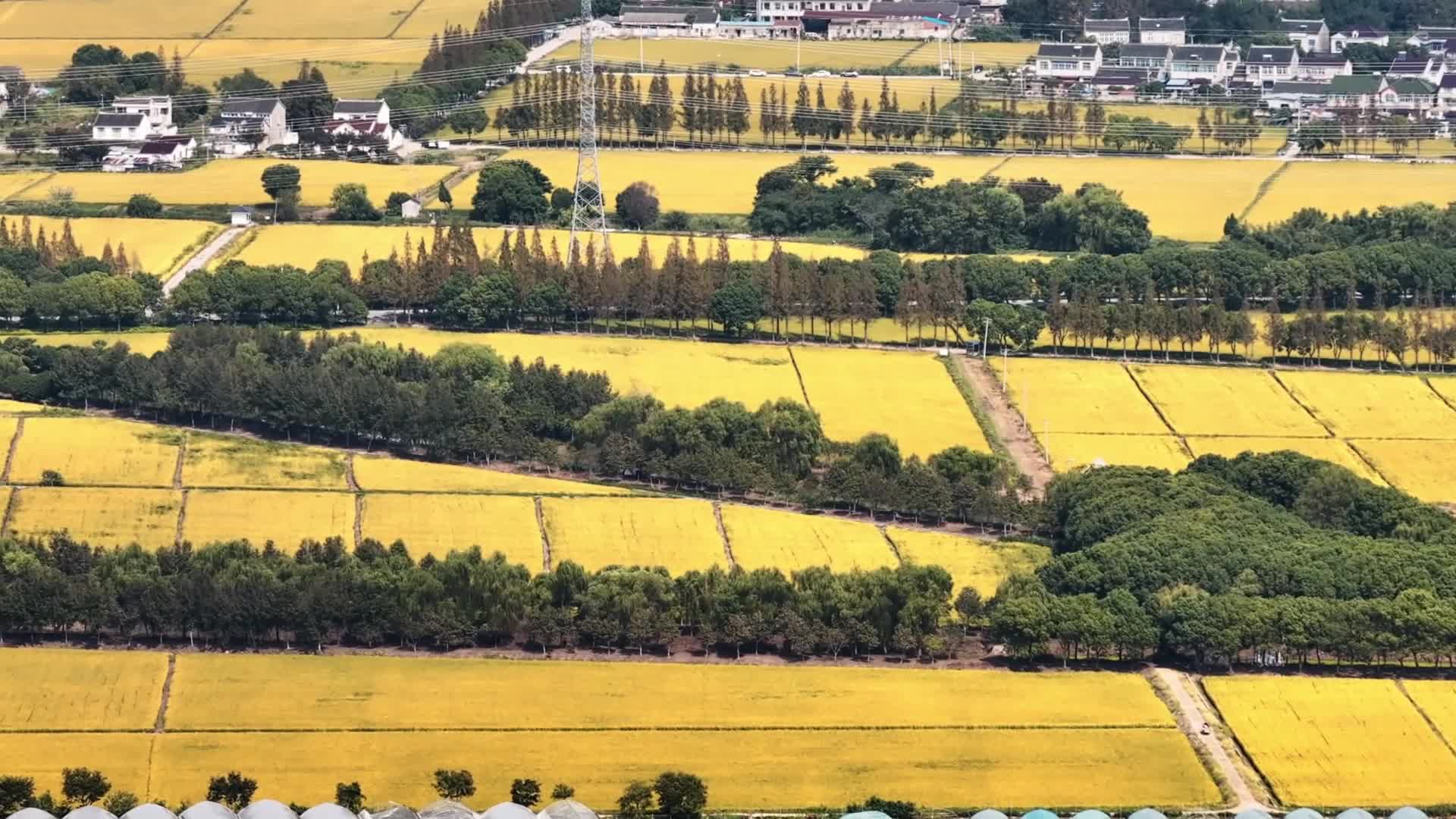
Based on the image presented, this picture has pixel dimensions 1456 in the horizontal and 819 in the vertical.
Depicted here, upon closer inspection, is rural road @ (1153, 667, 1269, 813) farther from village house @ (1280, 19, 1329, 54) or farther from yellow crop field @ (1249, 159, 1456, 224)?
village house @ (1280, 19, 1329, 54)

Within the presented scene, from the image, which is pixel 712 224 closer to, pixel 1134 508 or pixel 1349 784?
pixel 1134 508

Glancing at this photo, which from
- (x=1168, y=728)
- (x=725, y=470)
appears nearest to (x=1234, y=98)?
(x=725, y=470)

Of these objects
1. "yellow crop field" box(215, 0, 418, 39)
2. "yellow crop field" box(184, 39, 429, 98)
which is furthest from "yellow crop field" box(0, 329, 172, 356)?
"yellow crop field" box(215, 0, 418, 39)

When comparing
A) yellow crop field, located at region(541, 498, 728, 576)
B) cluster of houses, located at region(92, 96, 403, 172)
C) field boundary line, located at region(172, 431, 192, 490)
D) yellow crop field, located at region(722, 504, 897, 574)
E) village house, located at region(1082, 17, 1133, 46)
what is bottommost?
yellow crop field, located at region(722, 504, 897, 574)

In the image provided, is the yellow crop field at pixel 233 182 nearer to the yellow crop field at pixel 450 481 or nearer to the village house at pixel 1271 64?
the yellow crop field at pixel 450 481

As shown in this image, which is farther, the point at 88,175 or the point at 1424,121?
the point at 1424,121

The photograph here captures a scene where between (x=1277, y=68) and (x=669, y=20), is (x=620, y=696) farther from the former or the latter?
(x=669, y=20)

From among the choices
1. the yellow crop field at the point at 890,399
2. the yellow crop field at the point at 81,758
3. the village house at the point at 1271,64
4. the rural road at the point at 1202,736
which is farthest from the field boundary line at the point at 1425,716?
the village house at the point at 1271,64
